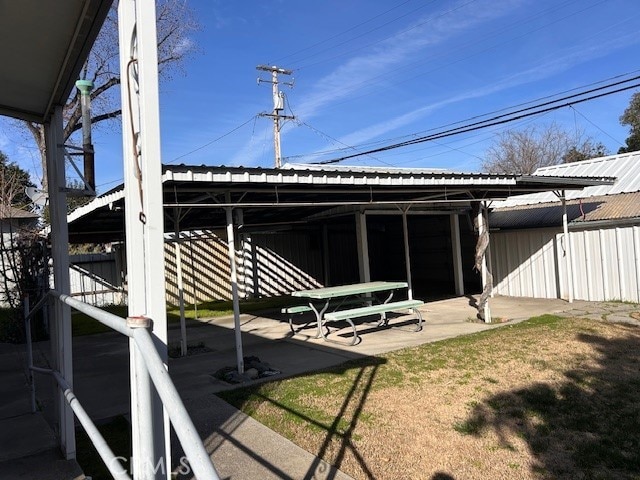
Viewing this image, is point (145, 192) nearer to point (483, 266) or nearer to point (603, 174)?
point (483, 266)

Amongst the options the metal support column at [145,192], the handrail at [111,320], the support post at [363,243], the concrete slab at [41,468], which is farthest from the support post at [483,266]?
the metal support column at [145,192]

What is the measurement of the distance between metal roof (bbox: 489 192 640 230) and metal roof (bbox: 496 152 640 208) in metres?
0.33

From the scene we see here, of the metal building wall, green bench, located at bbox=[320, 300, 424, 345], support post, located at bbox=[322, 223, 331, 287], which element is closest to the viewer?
green bench, located at bbox=[320, 300, 424, 345]

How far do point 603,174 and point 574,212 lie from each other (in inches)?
89.2

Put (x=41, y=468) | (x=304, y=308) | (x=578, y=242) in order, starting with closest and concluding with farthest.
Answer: (x=41, y=468)
(x=304, y=308)
(x=578, y=242)

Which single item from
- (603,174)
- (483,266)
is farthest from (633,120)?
(483,266)

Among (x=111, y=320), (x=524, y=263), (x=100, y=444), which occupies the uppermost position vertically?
(x=111, y=320)

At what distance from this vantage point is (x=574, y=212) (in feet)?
42.5

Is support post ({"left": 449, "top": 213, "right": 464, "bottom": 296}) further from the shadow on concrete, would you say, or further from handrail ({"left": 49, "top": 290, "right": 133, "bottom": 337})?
handrail ({"left": 49, "top": 290, "right": 133, "bottom": 337})

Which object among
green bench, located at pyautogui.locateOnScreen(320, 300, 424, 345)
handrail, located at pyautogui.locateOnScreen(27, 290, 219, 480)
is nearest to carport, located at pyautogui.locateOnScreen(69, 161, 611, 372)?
green bench, located at pyautogui.locateOnScreen(320, 300, 424, 345)

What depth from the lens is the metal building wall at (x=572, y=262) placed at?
443 inches

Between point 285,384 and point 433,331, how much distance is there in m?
4.00

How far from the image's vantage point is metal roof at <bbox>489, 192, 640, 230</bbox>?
11609mm

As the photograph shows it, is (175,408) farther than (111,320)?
No
